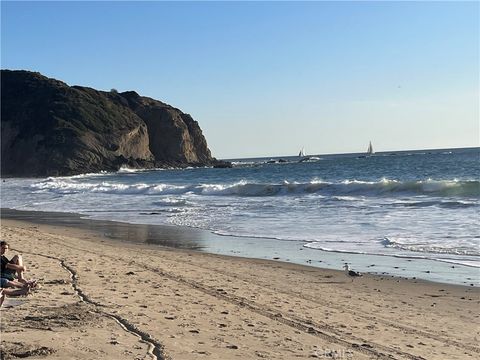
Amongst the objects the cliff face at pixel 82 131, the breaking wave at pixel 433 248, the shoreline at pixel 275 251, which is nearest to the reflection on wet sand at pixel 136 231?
the shoreline at pixel 275 251

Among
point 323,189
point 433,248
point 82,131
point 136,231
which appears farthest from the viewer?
point 82,131

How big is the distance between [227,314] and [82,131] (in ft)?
294

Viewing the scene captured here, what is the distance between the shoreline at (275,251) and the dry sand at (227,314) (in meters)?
0.70

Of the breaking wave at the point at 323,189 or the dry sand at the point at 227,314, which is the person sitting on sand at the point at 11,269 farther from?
the breaking wave at the point at 323,189

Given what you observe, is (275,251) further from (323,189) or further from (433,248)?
(323,189)

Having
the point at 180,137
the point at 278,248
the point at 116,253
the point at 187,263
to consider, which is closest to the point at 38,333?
the point at 187,263

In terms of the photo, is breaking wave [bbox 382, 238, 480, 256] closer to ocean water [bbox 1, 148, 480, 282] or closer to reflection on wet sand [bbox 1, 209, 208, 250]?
ocean water [bbox 1, 148, 480, 282]

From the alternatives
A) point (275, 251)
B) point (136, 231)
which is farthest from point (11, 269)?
point (136, 231)

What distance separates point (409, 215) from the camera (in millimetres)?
18516

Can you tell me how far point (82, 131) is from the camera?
302ft

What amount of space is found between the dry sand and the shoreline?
703 mm

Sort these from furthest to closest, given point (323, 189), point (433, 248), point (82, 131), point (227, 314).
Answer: point (82, 131) < point (323, 189) < point (433, 248) < point (227, 314)

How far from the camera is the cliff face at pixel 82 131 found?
87500mm

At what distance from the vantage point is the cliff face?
87500 millimetres
